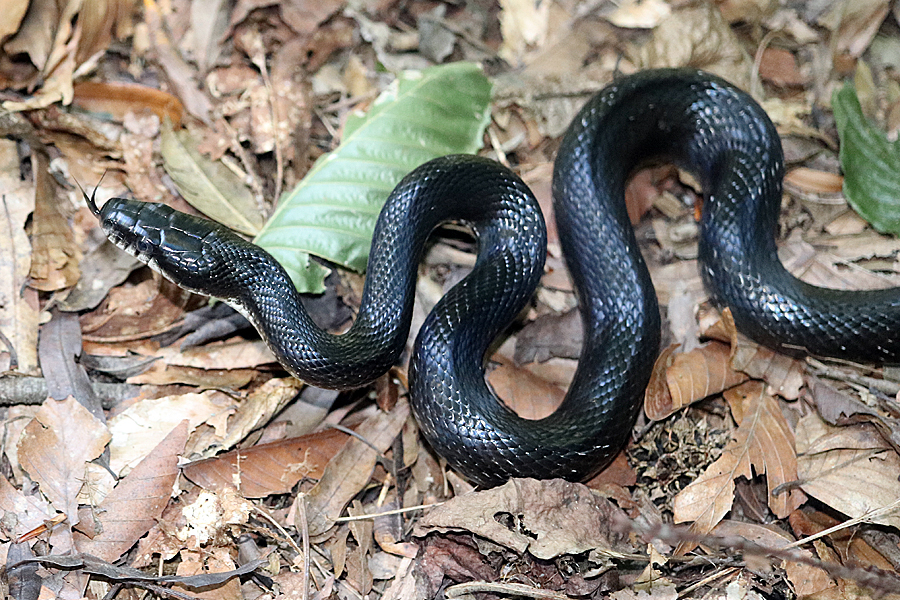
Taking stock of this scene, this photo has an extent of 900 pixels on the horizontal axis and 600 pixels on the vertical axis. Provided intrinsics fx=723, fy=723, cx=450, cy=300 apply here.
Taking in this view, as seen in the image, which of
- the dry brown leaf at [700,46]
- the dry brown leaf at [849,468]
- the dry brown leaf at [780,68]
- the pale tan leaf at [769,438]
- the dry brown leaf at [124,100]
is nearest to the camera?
the dry brown leaf at [849,468]

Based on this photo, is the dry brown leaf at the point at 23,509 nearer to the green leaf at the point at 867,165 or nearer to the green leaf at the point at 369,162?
the green leaf at the point at 369,162

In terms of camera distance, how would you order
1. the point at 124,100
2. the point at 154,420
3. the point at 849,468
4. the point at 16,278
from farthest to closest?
the point at 124,100, the point at 16,278, the point at 154,420, the point at 849,468

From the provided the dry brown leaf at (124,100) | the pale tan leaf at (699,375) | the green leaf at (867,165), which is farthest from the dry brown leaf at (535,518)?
the dry brown leaf at (124,100)

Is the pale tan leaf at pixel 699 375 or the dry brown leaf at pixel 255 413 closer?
the dry brown leaf at pixel 255 413

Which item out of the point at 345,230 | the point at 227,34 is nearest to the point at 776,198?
the point at 345,230

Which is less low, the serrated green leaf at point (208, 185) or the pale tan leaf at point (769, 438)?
the serrated green leaf at point (208, 185)

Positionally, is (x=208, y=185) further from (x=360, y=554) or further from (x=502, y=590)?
(x=502, y=590)

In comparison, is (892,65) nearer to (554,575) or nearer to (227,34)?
(554,575)

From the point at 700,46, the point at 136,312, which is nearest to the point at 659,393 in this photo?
the point at 700,46
